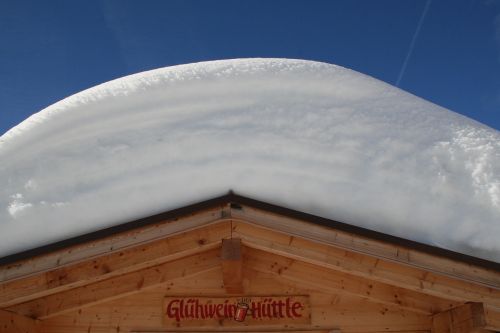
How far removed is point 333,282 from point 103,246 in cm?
234

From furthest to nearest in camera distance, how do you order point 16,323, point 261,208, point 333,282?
point 333,282
point 16,323
point 261,208

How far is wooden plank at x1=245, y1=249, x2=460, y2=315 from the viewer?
5.28m

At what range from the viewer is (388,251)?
4488 mm

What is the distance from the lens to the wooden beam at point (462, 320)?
4.50m

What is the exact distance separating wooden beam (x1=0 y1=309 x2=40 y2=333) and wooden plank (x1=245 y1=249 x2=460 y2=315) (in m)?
2.18

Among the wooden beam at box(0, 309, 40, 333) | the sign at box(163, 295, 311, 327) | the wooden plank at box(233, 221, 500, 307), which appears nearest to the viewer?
the wooden plank at box(233, 221, 500, 307)

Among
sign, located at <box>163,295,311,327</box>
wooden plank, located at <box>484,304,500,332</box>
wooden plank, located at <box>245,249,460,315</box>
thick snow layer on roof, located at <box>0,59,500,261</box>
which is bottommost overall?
wooden plank, located at <box>484,304,500,332</box>

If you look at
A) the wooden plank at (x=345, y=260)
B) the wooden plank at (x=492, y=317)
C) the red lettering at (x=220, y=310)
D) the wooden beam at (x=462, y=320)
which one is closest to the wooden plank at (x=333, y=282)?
the wooden beam at (x=462, y=320)

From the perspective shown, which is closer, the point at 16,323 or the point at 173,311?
the point at 16,323

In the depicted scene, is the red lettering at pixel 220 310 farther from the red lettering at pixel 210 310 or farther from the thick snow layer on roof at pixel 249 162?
the thick snow layer on roof at pixel 249 162

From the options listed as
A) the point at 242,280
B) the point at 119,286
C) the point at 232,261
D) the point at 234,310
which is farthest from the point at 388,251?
the point at 119,286

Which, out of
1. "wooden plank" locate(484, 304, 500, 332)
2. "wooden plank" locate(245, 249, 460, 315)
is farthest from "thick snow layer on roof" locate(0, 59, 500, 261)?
"wooden plank" locate(245, 249, 460, 315)

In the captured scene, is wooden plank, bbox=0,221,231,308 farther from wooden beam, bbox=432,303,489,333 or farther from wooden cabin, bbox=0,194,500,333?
wooden beam, bbox=432,303,489,333

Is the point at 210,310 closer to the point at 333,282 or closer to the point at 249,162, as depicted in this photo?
the point at 333,282
